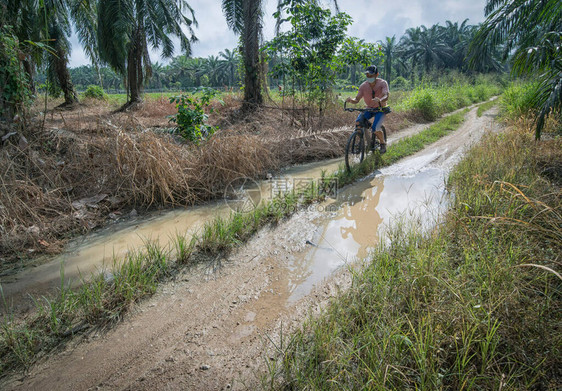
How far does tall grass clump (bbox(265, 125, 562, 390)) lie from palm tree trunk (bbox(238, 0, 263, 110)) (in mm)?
9252

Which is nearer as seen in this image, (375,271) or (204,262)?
(375,271)

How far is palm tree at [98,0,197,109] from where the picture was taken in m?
10.9

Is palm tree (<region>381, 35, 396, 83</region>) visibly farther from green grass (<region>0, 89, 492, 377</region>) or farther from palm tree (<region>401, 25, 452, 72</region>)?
green grass (<region>0, 89, 492, 377</region>)

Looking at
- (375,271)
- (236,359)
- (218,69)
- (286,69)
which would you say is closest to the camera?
(236,359)

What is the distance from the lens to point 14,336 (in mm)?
1863

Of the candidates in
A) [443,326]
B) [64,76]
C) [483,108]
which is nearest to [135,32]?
[64,76]

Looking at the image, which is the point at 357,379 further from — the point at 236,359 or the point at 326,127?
the point at 326,127

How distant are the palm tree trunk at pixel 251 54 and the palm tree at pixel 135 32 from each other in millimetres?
4901

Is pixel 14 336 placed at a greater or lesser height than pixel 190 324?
greater

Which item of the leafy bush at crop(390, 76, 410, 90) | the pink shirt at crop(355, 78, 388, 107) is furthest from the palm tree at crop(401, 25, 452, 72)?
the pink shirt at crop(355, 78, 388, 107)

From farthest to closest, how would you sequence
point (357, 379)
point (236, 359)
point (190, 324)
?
1. point (190, 324)
2. point (236, 359)
3. point (357, 379)

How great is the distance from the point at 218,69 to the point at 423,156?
5920cm

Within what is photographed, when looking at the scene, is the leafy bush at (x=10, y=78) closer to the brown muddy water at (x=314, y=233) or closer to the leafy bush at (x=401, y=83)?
the brown muddy water at (x=314, y=233)

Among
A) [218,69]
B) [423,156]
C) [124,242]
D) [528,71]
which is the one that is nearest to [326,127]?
[423,156]
